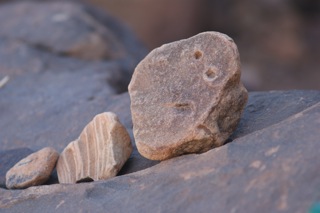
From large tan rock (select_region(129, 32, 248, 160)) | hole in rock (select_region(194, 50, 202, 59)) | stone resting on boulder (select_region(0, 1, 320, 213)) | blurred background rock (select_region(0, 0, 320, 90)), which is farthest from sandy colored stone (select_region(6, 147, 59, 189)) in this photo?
blurred background rock (select_region(0, 0, 320, 90))

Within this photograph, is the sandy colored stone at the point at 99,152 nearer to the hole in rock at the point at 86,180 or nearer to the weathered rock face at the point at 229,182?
the hole in rock at the point at 86,180

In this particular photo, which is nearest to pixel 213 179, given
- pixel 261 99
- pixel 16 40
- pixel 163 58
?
pixel 163 58

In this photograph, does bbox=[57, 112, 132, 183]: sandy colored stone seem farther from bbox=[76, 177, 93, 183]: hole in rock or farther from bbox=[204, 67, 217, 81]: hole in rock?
bbox=[204, 67, 217, 81]: hole in rock

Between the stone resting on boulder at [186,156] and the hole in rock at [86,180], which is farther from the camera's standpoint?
the hole in rock at [86,180]

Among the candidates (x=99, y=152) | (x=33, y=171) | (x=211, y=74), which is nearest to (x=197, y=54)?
(x=211, y=74)

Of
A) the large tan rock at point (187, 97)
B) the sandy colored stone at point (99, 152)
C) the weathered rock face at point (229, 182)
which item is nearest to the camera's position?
the weathered rock face at point (229, 182)

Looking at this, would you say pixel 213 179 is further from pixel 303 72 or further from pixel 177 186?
pixel 303 72

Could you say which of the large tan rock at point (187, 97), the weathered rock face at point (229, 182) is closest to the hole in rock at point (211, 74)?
the large tan rock at point (187, 97)
